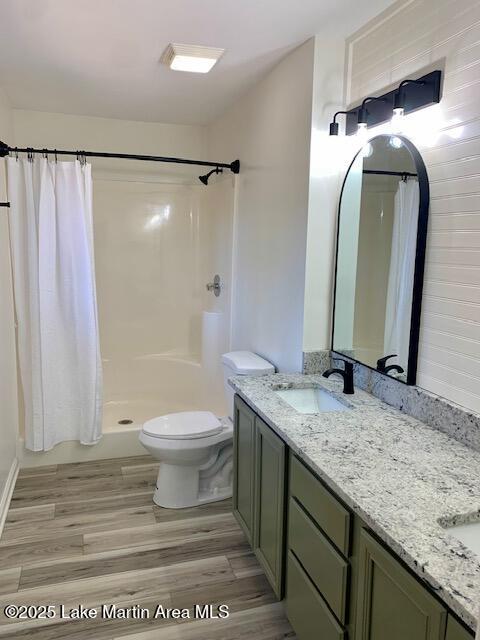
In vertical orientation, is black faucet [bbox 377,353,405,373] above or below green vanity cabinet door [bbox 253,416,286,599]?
above

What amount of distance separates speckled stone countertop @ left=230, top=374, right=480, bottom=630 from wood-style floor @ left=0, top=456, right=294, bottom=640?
0.81 meters

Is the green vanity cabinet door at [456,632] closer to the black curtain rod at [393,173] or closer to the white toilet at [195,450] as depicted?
the black curtain rod at [393,173]

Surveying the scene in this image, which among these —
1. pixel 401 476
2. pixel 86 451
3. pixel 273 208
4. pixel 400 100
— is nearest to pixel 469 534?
pixel 401 476

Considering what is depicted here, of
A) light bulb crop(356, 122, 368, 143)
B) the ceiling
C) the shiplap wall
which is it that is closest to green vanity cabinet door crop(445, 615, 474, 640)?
the shiplap wall

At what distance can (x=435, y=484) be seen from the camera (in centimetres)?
134

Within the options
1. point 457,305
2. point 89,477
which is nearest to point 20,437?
point 89,477

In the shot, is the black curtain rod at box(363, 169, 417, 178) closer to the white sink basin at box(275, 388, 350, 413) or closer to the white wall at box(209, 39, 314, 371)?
the white wall at box(209, 39, 314, 371)

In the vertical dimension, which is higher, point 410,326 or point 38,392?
point 410,326

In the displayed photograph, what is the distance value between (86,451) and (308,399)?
1.76 metres

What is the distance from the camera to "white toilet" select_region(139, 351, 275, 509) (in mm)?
2617

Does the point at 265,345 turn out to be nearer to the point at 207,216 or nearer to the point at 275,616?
the point at 275,616

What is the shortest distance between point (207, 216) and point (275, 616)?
306cm

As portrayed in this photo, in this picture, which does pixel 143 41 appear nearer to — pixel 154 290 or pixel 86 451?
pixel 154 290

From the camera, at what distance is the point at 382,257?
210 centimetres
